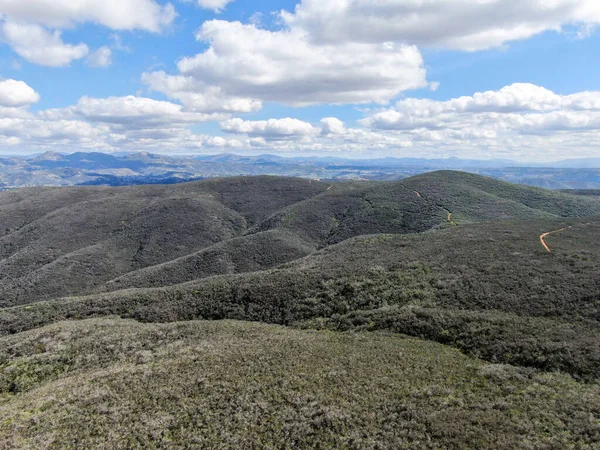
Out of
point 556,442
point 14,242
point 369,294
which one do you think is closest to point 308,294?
point 369,294

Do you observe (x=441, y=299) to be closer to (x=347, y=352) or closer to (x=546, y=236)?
(x=347, y=352)

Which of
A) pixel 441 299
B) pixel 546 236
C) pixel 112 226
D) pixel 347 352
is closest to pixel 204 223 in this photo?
pixel 112 226

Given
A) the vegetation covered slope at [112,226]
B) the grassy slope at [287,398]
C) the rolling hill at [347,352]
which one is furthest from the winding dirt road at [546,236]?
the vegetation covered slope at [112,226]

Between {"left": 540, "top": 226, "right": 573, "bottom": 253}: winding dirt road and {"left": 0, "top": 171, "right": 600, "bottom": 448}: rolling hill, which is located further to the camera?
{"left": 540, "top": 226, "right": 573, "bottom": 253}: winding dirt road

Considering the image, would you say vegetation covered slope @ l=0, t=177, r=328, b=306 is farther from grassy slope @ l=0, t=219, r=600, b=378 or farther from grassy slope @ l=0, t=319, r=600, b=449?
grassy slope @ l=0, t=319, r=600, b=449

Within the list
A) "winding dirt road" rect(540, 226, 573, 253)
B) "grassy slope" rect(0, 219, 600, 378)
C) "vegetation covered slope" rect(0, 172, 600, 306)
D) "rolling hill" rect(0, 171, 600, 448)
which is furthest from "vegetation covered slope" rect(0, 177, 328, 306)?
"winding dirt road" rect(540, 226, 573, 253)

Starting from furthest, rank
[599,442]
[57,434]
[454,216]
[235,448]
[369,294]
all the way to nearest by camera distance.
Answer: [454,216] → [369,294] → [57,434] → [235,448] → [599,442]

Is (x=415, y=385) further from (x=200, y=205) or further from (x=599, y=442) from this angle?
(x=200, y=205)

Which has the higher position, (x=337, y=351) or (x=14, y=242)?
(x=337, y=351)
